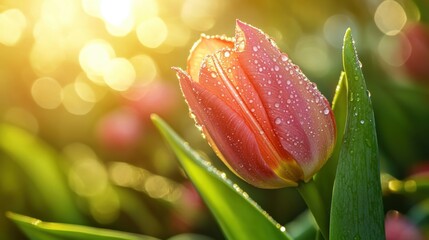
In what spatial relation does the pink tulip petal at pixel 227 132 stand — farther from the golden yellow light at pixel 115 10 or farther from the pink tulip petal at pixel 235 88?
the golden yellow light at pixel 115 10

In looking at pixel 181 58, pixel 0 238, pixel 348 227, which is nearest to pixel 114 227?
pixel 0 238

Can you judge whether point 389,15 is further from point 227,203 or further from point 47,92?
point 227,203

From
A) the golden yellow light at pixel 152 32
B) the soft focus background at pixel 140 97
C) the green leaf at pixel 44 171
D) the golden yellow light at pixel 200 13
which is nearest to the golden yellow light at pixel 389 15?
the soft focus background at pixel 140 97

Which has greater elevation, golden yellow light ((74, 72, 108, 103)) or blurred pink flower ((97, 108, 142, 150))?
golden yellow light ((74, 72, 108, 103))

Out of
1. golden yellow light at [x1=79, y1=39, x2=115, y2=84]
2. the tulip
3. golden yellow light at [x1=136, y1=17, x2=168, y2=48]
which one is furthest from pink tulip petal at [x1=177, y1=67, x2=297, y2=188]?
golden yellow light at [x1=136, y1=17, x2=168, y2=48]

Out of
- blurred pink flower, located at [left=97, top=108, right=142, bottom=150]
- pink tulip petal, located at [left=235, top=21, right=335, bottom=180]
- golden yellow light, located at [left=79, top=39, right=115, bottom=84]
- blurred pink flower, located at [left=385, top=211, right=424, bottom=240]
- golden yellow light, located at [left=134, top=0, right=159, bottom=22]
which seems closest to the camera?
pink tulip petal, located at [left=235, top=21, right=335, bottom=180]

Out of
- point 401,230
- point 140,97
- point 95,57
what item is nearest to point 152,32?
point 95,57

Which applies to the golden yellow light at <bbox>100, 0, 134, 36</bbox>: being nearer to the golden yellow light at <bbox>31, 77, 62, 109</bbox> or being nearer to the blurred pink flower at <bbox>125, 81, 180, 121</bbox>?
the golden yellow light at <bbox>31, 77, 62, 109</bbox>
